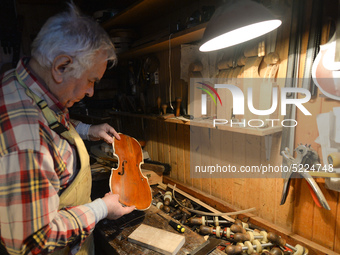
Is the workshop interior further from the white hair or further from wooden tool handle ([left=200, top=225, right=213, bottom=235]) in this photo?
the white hair

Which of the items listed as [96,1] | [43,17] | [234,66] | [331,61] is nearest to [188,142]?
[234,66]

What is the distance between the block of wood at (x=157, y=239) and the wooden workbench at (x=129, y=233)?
1.2 inches

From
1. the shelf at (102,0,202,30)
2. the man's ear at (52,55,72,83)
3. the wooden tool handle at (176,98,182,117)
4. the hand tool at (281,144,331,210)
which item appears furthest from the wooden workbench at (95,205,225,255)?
the shelf at (102,0,202,30)

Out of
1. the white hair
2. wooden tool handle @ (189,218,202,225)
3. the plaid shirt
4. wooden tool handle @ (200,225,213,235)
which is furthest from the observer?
wooden tool handle @ (189,218,202,225)

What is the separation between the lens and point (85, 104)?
3.44m

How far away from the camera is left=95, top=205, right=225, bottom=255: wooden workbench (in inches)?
56.1

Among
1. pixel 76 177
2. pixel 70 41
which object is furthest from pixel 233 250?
pixel 70 41

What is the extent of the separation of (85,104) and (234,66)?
8.04ft

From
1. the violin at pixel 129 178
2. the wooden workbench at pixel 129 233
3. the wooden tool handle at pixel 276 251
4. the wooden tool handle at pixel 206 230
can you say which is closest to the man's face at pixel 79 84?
the violin at pixel 129 178

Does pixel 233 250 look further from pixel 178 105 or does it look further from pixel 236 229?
pixel 178 105

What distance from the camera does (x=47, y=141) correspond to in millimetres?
938

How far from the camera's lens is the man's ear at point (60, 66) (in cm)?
94

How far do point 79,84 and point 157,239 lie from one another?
3.36ft

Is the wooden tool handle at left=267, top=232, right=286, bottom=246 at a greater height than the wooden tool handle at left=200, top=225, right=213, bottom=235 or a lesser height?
greater
